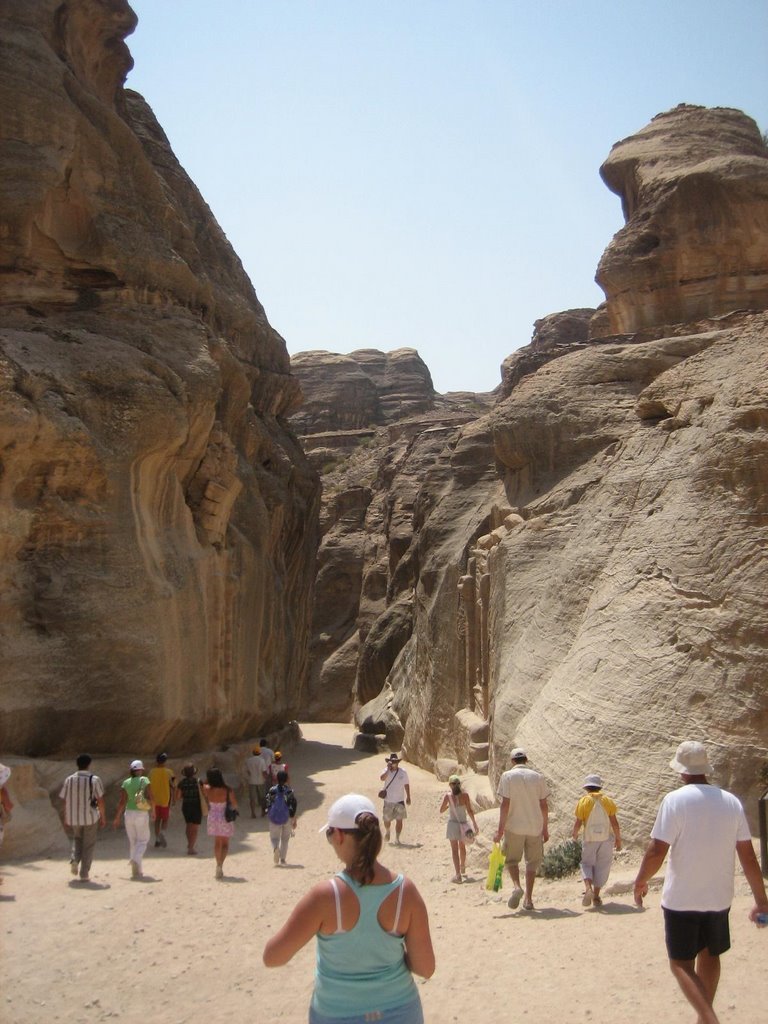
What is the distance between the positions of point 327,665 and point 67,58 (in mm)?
26257

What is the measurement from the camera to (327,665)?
143 feet

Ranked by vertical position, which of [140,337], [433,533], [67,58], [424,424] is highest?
[67,58]

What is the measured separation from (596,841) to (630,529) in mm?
5786

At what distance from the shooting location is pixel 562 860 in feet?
35.3

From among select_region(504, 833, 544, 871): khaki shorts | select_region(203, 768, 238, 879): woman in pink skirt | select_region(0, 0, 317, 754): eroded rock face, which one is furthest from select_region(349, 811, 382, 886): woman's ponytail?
select_region(0, 0, 317, 754): eroded rock face

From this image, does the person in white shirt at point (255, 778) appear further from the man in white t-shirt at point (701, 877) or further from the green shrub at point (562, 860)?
the man in white t-shirt at point (701, 877)

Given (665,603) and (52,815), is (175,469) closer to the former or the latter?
(52,815)

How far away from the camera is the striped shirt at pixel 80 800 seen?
11.3m

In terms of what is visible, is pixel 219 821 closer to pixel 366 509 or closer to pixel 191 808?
pixel 191 808

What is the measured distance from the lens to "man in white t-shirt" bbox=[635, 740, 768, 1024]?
5.56 meters

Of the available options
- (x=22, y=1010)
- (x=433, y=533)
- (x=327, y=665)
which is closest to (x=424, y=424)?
(x=327, y=665)

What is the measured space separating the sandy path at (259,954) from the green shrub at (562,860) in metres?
0.16

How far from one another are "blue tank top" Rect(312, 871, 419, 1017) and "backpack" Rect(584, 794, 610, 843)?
5.14m

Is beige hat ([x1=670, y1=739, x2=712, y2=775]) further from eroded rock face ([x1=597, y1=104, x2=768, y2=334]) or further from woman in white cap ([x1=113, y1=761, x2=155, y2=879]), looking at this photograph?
eroded rock face ([x1=597, y1=104, x2=768, y2=334])
